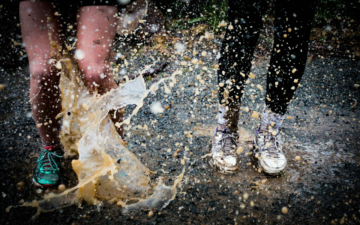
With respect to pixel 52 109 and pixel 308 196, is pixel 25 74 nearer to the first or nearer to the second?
pixel 52 109

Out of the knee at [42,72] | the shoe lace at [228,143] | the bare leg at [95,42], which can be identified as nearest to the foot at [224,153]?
the shoe lace at [228,143]

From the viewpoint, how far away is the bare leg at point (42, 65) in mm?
1241

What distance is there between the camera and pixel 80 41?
1308 millimetres

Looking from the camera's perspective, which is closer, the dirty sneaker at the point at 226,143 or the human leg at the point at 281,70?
the human leg at the point at 281,70

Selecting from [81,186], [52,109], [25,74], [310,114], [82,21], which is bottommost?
[310,114]

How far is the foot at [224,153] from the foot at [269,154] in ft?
0.55

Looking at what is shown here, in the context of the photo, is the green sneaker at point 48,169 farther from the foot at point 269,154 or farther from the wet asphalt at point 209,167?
the foot at point 269,154

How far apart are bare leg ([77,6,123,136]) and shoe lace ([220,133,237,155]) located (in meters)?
0.92

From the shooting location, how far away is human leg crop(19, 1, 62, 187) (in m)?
1.25

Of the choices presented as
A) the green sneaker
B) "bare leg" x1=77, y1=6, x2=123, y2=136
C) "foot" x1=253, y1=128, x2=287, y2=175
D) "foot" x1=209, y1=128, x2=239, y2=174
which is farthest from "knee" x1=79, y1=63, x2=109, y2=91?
"foot" x1=253, y1=128, x2=287, y2=175

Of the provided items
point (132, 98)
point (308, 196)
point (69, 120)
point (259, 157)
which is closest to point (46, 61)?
point (69, 120)

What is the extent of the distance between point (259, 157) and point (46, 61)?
5.09 ft

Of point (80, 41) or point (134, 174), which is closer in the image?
point (80, 41)

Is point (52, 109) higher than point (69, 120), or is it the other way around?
point (52, 109)
